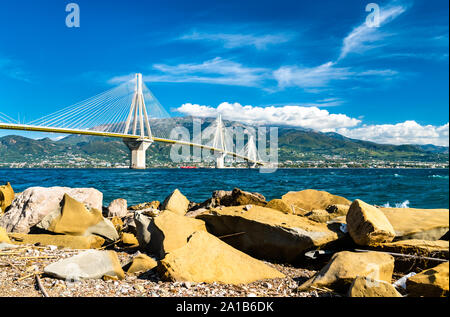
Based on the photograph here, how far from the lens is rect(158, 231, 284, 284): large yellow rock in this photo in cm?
335

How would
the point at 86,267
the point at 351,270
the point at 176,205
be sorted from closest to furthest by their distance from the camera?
the point at 351,270
the point at 86,267
the point at 176,205

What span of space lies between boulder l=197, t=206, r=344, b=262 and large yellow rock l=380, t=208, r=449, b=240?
2.51 ft

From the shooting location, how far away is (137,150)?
45469mm

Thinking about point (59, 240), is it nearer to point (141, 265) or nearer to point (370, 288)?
point (141, 265)

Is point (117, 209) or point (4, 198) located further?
point (117, 209)

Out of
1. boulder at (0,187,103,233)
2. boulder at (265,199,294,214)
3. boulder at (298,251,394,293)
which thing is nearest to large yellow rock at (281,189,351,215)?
boulder at (265,199,294,214)

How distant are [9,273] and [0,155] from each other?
122 m

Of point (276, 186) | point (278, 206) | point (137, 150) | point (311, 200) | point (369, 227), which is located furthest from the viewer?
point (137, 150)

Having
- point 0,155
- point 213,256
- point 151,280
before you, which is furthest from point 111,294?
point 0,155

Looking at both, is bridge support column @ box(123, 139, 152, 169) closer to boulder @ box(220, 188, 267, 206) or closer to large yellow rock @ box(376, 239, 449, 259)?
boulder @ box(220, 188, 267, 206)

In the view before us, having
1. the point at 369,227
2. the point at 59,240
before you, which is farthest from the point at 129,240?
the point at 369,227

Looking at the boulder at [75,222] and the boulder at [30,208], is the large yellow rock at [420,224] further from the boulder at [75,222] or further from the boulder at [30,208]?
the boulder at [30,208]

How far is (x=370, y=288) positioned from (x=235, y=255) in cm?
168

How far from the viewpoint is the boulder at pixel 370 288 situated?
2.53 meters
